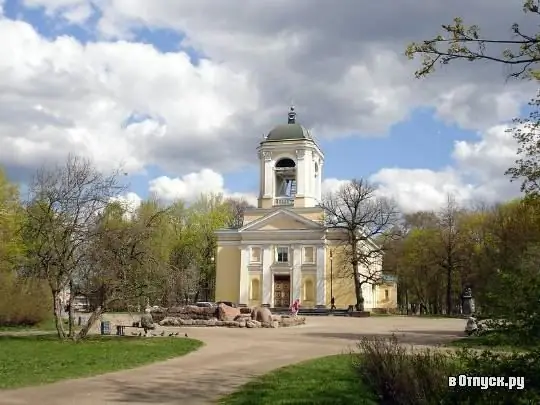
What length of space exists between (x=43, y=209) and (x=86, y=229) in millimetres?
1699

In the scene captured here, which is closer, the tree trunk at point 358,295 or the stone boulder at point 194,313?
the stone boulder at point 194,313

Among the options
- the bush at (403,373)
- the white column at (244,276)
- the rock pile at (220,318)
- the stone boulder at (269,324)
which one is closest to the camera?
the bush at (403,373)

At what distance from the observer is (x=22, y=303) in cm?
3094

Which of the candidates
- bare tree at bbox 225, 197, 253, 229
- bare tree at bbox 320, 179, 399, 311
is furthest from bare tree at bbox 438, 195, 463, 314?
bare tree at bbox 225, 197, 253, 229

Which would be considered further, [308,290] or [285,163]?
[285,163]

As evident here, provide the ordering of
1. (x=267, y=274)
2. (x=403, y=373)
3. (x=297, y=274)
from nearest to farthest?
(x=403, y=373) < (x=297, y=274) < (x=267, y=274)

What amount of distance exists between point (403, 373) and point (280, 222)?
51300 millimetres

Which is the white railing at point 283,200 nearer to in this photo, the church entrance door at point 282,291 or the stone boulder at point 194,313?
the church entrance door at point 282,291

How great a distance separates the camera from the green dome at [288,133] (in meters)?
62.5

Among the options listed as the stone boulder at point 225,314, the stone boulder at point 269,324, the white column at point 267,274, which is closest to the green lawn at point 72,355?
the stone boulder at point 269,324

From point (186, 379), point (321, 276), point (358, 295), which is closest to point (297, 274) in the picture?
point (321, 276)

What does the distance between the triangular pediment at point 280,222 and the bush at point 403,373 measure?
159 ft

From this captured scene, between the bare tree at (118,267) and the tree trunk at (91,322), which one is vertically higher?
the bare tree at (118,267)

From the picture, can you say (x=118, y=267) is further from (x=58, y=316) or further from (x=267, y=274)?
(x=267, y=274)
